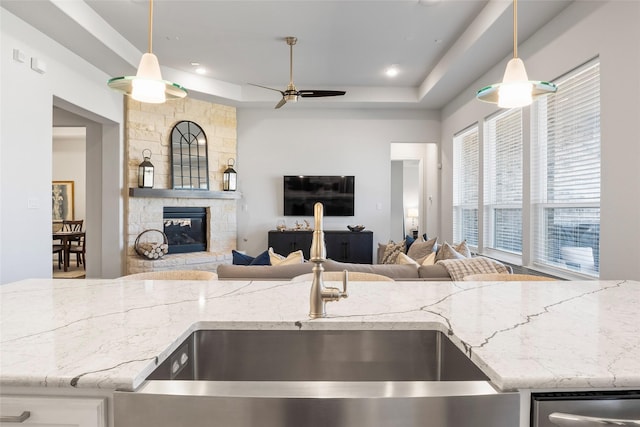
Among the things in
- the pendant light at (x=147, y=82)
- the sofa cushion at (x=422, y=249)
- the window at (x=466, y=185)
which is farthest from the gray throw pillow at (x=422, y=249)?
the pendant light at (x=147, y=82)

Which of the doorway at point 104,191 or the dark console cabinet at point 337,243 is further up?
the doorway at point 104,191

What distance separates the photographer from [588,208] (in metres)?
3.03

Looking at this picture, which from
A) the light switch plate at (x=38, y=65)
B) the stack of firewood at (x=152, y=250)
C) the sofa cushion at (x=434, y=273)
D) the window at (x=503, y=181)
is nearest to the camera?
the sofa cushion at (x=434, y=273)

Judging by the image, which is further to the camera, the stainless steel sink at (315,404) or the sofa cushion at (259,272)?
the sofa cushion at (259,272)

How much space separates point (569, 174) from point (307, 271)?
2415 millimetres

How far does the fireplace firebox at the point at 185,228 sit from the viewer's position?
587 cm

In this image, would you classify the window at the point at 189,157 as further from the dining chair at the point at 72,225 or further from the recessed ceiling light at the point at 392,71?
the dining chair at the point at 72,225

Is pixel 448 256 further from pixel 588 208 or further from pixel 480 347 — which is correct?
pixel 480 347

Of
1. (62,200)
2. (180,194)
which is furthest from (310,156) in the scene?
(62,200)

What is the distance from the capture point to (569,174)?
3.24 m

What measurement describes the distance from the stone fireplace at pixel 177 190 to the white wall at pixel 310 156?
0.94 ft

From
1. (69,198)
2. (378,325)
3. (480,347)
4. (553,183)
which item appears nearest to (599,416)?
(480,347)

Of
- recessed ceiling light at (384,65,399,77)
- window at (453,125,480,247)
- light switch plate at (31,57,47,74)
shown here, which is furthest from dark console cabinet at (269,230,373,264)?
light switch plate at (31,57,47,74)

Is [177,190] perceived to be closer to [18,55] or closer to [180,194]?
[180,194]
